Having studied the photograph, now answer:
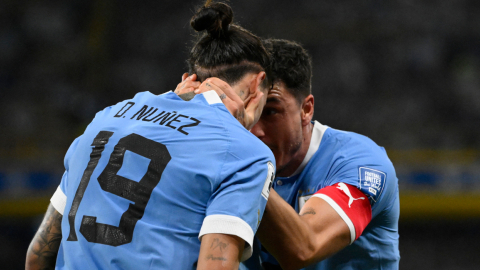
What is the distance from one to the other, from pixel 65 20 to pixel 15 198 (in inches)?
159

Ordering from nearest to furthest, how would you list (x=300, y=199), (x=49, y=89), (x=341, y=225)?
(x=341, y=225), (x=300, y=199), (x=49, y=89)

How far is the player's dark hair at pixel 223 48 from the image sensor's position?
1.63 meters

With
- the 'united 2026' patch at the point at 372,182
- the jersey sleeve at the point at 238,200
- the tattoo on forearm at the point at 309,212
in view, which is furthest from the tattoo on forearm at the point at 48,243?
the 'united 2026' patch at the point at 372,182

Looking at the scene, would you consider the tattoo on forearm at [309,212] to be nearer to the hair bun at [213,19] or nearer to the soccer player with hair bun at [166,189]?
the soccer player with hair bun at [166,189]

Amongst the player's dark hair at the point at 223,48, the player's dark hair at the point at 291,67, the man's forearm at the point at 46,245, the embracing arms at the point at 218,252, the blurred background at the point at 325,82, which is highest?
the player's dark hair at the point at 223,48

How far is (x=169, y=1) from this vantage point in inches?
390

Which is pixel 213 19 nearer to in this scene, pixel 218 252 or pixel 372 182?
pixel 218 252

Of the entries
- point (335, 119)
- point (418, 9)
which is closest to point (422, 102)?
point (335, 119)

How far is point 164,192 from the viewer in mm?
1223

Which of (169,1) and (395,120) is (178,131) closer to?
(395,120)

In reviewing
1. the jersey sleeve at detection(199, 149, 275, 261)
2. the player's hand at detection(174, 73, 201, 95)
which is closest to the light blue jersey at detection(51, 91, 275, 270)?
the jersey sleeve at detection(199, 149, 275, 261)

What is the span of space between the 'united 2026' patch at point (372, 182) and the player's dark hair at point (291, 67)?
1.73 feet

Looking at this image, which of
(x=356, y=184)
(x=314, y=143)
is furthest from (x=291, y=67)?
(x=356, y=184)

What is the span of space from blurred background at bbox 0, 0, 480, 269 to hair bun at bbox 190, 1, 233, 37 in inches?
216
